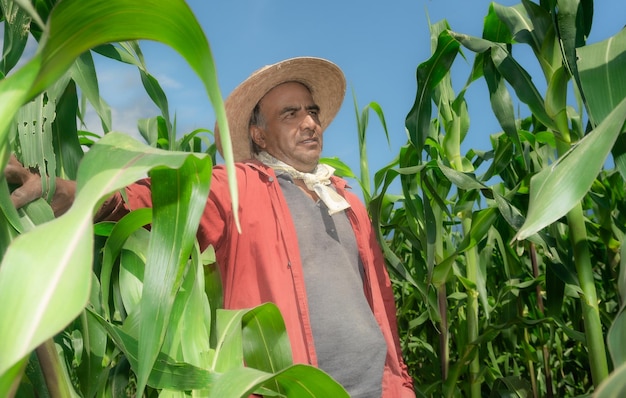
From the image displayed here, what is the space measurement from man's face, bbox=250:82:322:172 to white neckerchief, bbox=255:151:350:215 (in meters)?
0.03

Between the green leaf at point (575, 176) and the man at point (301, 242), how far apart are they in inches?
29.0

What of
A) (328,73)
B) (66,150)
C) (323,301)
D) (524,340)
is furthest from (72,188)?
(524,340)

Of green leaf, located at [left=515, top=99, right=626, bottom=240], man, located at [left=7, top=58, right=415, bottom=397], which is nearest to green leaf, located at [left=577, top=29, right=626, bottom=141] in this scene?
green leaf, located at [left=515, top=99, right=626, bottom=240]

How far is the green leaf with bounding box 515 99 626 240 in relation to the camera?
582mm

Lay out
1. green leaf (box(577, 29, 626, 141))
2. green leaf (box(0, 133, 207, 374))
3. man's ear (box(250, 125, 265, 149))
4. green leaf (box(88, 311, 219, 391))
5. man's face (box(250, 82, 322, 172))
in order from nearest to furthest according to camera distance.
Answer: green leaf (box(0, 133, 207, 374)) < green leaf (box(88, 311, 219, 391)) < green leaf (box(577, 29, 626, 141)) < man's face (box(250, 82, 322, 172)) < man's ear (box(250, 125, 265, 149))

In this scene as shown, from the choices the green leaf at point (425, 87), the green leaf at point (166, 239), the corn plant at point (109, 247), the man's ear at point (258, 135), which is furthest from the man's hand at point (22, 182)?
the man's ear at point (258, 135)

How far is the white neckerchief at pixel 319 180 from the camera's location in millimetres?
1551

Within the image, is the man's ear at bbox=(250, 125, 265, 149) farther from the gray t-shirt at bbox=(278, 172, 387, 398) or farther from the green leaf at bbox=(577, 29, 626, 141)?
the green leaf at bbox=(577, 29, 626, 141)

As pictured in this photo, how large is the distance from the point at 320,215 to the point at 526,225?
37.6 inches

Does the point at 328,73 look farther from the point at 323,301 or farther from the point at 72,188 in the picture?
the point at 72,188

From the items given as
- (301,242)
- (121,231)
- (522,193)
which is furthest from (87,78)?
(522,193)

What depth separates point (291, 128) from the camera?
167cm

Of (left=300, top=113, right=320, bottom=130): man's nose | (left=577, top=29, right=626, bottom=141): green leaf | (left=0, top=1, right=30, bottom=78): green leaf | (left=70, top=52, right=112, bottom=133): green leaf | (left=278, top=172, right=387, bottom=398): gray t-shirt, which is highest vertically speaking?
(left=0, top=1, right=30, bottom=78): green leaf

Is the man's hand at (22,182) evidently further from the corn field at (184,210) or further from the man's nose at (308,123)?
the man's nose at (308,123)
